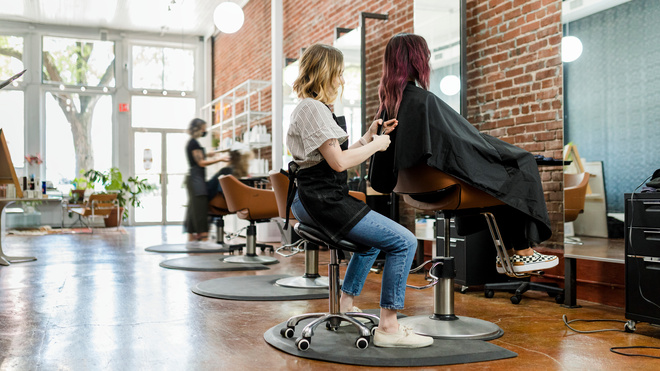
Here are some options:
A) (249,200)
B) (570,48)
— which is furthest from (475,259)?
(249,200)

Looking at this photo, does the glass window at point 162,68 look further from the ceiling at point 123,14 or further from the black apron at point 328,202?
the black apron at point 328,202

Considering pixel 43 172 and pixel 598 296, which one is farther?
pixel 43 172

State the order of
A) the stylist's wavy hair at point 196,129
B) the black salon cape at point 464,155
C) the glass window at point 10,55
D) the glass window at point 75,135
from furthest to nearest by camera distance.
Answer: the glass window at point 75,135 → the glass window at point 10,55 → the stylist's wavy hair at point 196,129 → the black salon cape at point 464,155

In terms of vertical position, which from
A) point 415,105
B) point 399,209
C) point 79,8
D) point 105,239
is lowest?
point 105,239

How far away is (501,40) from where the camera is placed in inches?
175

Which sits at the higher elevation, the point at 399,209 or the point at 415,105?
the point at 415,105

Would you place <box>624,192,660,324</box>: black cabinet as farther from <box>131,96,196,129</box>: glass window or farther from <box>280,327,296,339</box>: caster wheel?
<box>131,96,196,129</box>: glass window

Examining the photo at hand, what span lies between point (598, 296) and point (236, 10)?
19.5ft

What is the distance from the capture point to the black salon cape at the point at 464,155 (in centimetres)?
244

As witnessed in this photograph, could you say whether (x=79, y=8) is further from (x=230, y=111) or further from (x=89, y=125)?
(x=230, y=111)

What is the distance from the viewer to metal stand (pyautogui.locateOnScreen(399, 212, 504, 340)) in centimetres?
264

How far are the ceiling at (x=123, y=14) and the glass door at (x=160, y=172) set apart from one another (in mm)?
2282

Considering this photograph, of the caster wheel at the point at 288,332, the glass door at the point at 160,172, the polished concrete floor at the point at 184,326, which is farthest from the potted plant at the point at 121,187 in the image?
the caster wheel at the point at 288,332

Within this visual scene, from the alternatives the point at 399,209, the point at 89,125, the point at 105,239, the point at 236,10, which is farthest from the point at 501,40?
the point at 89,125
